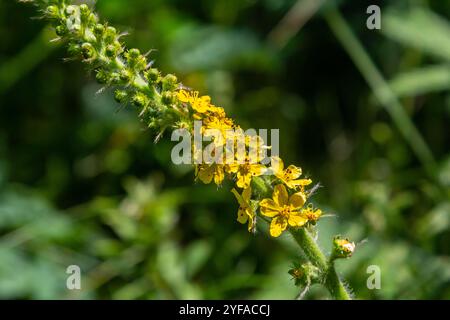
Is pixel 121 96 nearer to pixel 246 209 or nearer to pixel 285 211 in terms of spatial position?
pixel 246 209

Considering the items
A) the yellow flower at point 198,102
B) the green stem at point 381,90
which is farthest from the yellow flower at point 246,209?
the green stem at point 381,90

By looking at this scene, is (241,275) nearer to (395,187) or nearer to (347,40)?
(395,187)

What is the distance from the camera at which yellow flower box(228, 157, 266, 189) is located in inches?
116

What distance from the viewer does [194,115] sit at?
3.01 m

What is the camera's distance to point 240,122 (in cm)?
661

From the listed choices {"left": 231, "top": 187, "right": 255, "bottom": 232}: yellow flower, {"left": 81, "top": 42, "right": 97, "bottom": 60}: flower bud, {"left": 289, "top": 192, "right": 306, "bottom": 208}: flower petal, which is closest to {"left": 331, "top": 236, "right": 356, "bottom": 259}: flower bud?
{"left": 289, "top": 192, "right": 306, "bottom": 208}: flower petal

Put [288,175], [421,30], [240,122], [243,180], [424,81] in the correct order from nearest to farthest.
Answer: [243,180]
[288,175]
[424,81]
[421,30]
[240,122]

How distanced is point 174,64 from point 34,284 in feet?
8.03

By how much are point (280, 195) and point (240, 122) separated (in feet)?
11.8

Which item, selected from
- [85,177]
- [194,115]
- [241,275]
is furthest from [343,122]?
[194,115]

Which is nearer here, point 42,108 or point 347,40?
point 347,40

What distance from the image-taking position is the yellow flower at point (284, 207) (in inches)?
118

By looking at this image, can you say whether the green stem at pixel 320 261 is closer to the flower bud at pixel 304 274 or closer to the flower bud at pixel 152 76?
the flower bud at pixel 304 274
